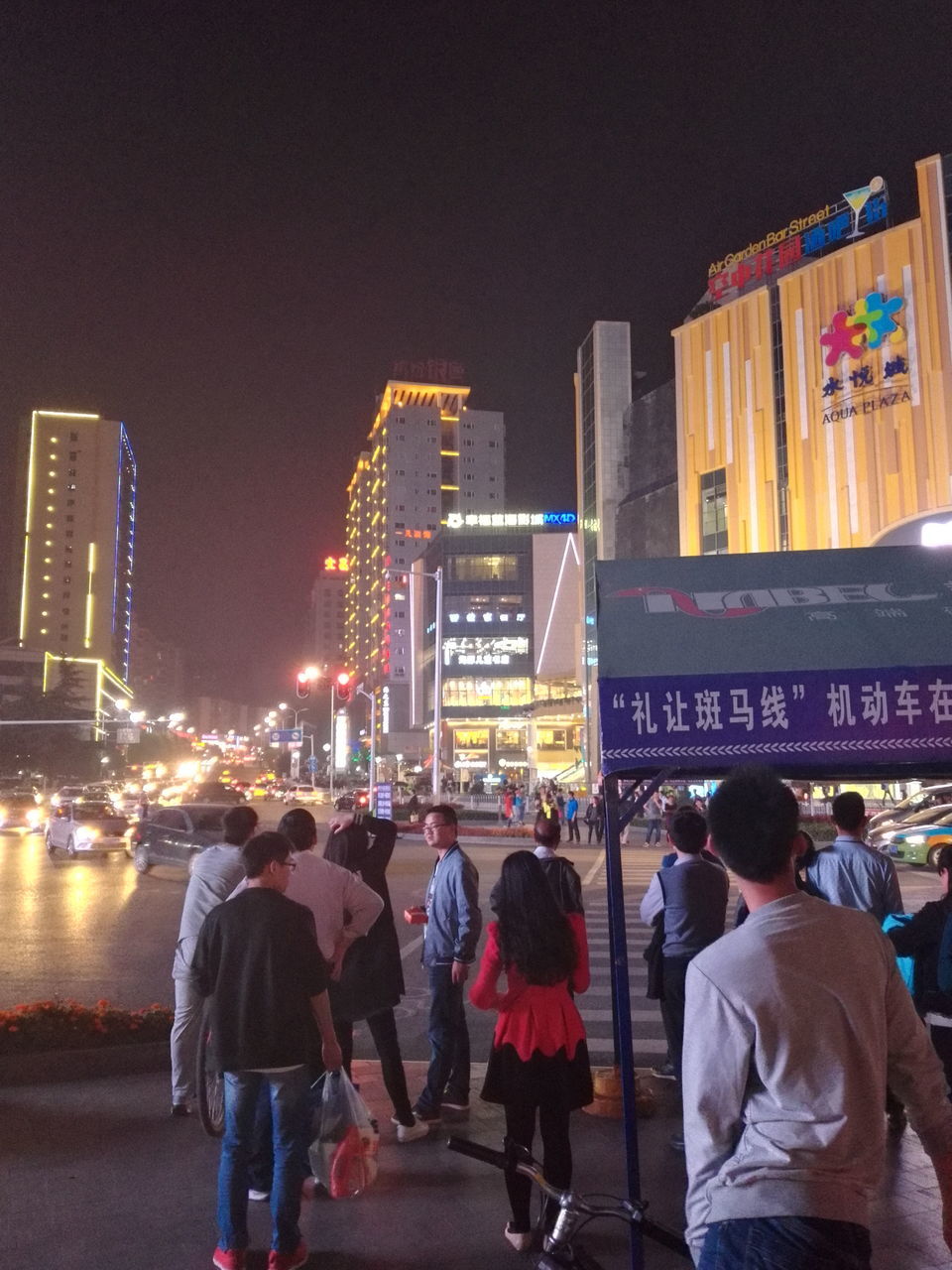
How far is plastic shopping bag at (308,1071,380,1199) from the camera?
4.72 metres

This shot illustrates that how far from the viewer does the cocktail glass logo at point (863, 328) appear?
4769 centimetres

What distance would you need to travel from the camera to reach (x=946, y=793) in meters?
30.3

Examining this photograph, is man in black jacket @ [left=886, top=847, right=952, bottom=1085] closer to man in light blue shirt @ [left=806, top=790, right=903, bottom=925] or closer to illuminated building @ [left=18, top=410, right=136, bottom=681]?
man in light blue shirt @ [left=806, top=790, right=903, bottom=925]

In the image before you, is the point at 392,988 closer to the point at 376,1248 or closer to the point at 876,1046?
the point at 376,1248

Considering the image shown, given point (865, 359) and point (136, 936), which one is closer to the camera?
point (136, 936)

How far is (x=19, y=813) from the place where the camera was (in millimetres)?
39625

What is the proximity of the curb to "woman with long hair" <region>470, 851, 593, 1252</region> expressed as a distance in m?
4.09

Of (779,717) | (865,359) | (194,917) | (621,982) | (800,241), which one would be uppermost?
(800,241)

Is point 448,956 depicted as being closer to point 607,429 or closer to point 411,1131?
point 411,1131

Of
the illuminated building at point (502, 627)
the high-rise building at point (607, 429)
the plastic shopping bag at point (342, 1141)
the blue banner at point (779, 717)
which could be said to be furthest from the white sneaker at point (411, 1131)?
the illuminated building at point (502, 627)

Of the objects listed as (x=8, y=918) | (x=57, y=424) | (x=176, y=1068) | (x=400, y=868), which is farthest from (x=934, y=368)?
(x=57, y=424)

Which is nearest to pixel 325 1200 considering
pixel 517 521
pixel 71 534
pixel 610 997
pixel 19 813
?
pixel 610 997

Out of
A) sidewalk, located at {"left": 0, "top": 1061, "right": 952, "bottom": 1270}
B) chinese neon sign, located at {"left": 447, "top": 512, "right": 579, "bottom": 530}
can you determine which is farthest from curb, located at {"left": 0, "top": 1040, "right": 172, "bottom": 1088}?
chinese neon sign, located at {"left": 447, "top": 512, "right": 579, "bottom": 530}

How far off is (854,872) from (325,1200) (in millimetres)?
3903
